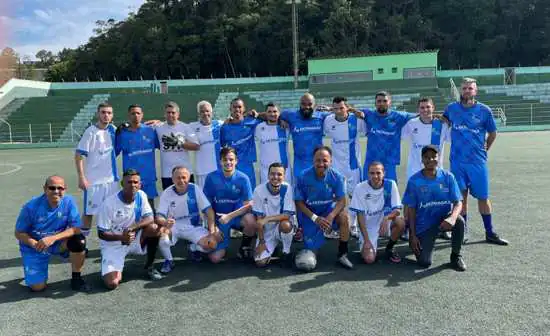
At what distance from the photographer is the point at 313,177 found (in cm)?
513

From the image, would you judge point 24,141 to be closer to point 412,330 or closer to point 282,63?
point 412,330

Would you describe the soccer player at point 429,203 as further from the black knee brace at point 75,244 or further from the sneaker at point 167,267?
the black knee brace at point 75,244

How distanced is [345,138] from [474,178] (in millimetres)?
1749

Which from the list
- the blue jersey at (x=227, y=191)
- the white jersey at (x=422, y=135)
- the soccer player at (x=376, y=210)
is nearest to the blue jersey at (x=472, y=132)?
the white jersey at (x=422, y=135)

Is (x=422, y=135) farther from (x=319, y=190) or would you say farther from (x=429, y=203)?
(x=319, y=190)

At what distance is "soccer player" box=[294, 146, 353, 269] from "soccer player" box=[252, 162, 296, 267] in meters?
0.16

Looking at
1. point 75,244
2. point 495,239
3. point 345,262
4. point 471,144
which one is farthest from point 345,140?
point 75,244

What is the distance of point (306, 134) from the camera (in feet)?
20.7

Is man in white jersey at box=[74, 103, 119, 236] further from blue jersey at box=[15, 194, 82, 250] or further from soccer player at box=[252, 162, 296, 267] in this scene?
soccer player at box=[252, 162, 296, 267]

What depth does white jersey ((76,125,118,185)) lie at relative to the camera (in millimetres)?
5532

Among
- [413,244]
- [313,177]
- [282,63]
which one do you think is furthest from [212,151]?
[282,63]

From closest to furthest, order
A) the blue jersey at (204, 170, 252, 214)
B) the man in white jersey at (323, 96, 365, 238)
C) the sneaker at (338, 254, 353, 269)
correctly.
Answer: the sneaker at (338, 254, 353, 269), the blue jersey at (204, 170, 252, 214), the man in white jersey at (323, 96, 365, 238)

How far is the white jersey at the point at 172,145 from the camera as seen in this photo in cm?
597

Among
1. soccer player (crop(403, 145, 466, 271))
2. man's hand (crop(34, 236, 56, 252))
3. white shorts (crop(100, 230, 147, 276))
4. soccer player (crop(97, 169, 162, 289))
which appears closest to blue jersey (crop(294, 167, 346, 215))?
soccer player (crop(403, 145, 466, 271))
